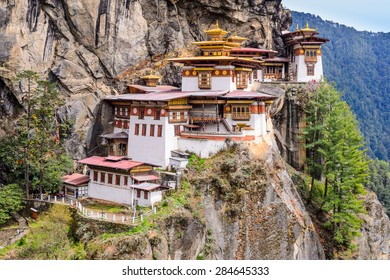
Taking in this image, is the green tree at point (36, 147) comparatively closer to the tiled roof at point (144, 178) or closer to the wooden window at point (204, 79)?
the tiled roof at point (144, 178)

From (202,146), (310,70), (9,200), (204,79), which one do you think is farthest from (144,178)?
(310,70)

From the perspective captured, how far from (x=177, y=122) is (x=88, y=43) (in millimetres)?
13091

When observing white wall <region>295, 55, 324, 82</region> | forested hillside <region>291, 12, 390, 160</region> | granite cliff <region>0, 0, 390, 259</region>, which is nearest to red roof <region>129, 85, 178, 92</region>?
granite cliff <region>0, 0, 390, 259</region>

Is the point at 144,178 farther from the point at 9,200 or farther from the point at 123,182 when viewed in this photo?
the point at 9,200

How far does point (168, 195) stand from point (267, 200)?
7.81m

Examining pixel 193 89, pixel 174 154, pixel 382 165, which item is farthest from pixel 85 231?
pixel 382 165

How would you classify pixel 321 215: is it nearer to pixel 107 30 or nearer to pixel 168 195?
pixel 168 195

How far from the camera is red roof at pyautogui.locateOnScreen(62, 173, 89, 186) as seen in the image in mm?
43906

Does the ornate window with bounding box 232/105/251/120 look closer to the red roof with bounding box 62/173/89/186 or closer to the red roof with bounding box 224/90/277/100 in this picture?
the red roof with bounding box 224/90/277/100

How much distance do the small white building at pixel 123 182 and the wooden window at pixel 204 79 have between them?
9.48m

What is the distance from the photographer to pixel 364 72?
16738 centimetres

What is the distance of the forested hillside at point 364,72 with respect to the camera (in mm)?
146250

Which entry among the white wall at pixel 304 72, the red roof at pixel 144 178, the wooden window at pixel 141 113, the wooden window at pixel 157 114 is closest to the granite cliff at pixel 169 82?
the red roof at pixel 144 178

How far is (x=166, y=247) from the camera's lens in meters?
35.7
